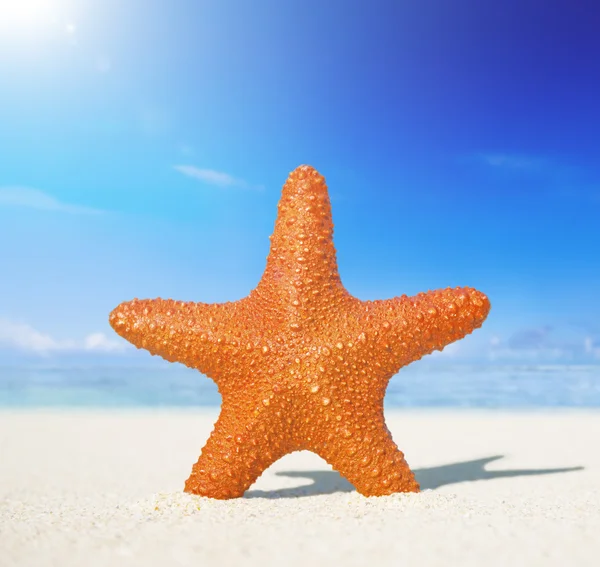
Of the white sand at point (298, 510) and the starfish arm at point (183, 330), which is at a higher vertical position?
the starfish arm at point (183, 330)

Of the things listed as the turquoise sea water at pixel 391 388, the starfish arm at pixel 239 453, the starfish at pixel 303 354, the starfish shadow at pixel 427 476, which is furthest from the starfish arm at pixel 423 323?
the turquoise sea water at pixel 391 388

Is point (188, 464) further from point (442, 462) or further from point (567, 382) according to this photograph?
point (567, 382)

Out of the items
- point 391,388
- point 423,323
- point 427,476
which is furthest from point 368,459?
point 391,388

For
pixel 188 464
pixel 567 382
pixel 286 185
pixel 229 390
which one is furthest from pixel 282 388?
pixel 567 382

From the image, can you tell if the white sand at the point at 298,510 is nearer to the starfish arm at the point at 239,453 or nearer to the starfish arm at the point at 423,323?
the starfish arm at the point at 239,453

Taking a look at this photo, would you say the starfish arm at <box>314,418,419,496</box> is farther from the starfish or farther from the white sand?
the white sand

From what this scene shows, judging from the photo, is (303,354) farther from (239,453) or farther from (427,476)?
(427,476)

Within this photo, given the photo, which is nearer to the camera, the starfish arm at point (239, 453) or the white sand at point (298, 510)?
the white sand at point (298, 510)
